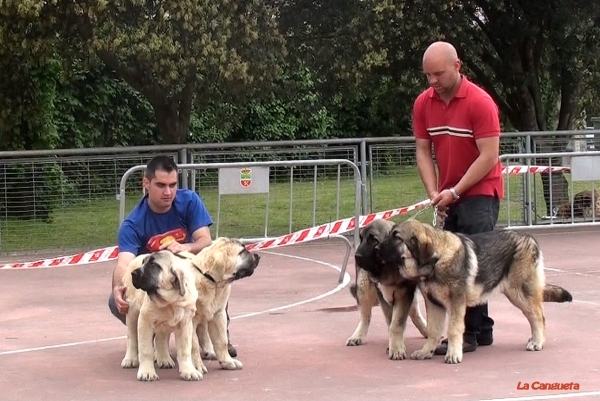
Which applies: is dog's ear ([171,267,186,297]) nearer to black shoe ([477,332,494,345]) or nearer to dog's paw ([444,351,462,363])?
dog's paw ([444,351,462,363])

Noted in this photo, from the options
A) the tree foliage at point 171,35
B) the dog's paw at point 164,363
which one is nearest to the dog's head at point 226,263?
the dog's paw at point 164,363

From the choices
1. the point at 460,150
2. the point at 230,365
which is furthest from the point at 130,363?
the point at 460,150

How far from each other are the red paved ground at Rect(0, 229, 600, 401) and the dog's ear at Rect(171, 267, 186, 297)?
27.0 inches

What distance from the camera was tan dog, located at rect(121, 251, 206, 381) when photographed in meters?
6.80

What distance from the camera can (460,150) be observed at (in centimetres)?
808

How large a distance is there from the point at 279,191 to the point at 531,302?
700 centimetres

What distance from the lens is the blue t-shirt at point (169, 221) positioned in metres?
7.94

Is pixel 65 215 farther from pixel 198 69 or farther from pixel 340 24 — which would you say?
pixel 340 24

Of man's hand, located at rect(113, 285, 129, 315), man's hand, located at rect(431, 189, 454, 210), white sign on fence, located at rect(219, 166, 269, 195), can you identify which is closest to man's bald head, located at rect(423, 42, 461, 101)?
man's hand, located at rect(431, 189, 454, 210)

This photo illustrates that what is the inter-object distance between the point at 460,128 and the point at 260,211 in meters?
7.16

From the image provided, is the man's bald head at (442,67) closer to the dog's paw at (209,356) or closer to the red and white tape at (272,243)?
the dog's paw at (209,356)

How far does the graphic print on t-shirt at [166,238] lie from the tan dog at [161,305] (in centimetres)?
61

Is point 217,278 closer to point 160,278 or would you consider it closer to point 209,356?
point 160,278

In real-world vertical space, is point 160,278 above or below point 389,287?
above
